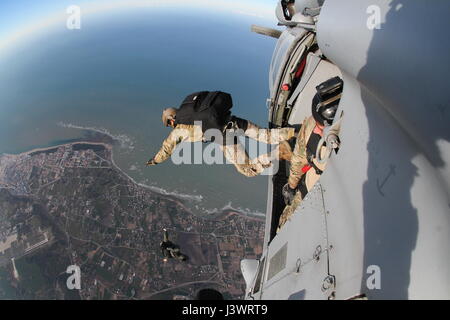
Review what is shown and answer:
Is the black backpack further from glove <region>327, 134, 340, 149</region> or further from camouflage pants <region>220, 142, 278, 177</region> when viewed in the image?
glove <region>327, 134, 340, 149</region>

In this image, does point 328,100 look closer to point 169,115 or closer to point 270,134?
point 270,134

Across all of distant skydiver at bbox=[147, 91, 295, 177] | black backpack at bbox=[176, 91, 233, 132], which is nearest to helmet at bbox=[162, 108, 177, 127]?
distant skydiver at bbox=[147, 91, 295, 177]

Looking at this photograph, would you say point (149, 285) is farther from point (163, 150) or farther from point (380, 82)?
point (380, 82)

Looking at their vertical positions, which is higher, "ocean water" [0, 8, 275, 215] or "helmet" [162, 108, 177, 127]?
"ocean water" [0, 8, 275, 215]

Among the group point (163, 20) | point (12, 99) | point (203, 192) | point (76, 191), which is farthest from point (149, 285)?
point (163, 20)

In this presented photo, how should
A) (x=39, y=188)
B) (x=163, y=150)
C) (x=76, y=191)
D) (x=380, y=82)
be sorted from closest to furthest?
(x=380, y=82), (x=163, y=150), (x=76, y=191), (x=39, y=188)

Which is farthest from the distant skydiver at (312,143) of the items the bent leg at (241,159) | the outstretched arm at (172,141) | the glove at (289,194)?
the outstretched arm at (172,141)
